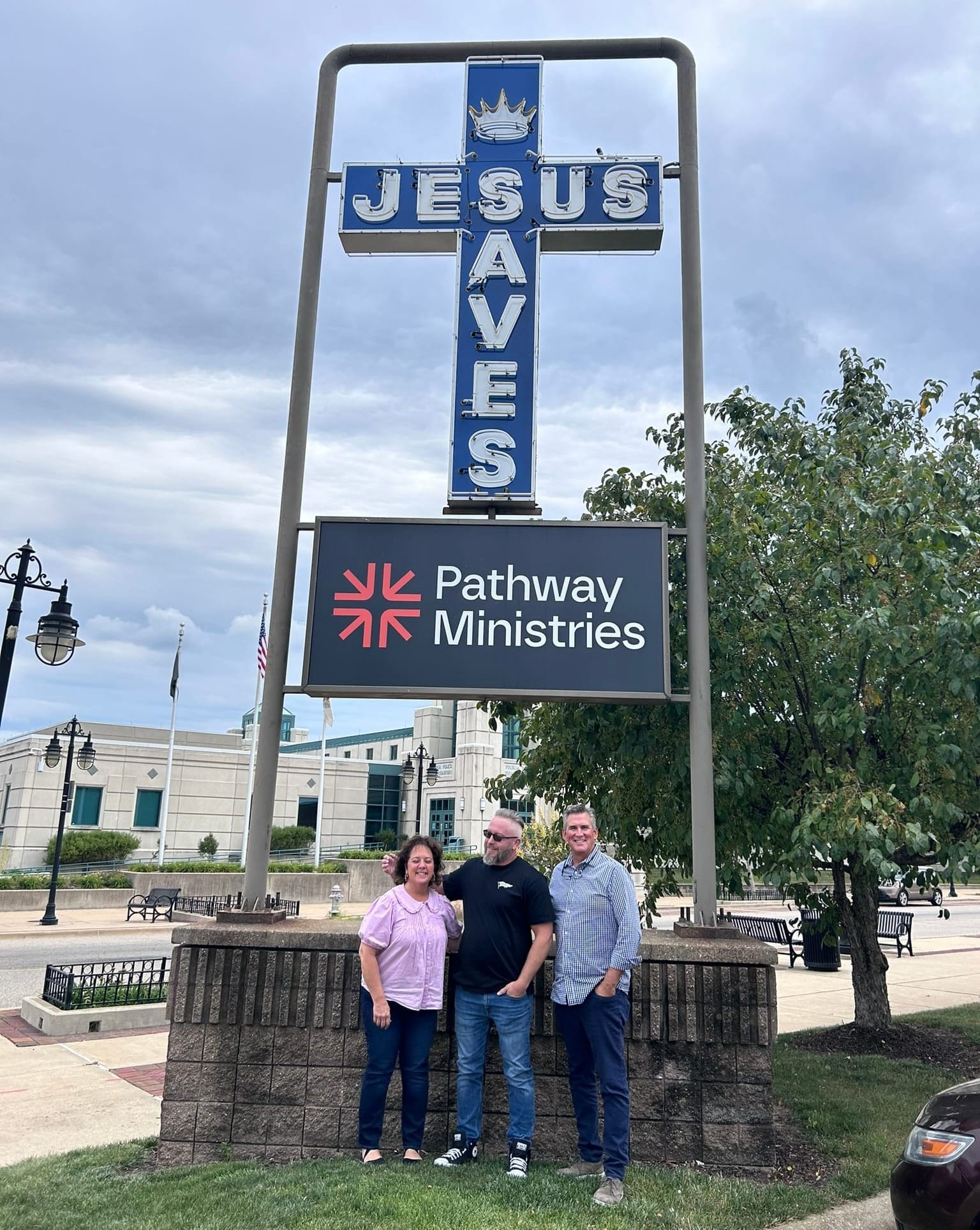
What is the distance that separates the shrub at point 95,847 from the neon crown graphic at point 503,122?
33230 mm

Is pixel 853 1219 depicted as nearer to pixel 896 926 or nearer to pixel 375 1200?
pixel 375 1200

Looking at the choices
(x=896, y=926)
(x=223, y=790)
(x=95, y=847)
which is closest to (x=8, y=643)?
(x=896, y=926)

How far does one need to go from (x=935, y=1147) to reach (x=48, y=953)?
18842 millimetres

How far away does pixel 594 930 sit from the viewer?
4949 mm

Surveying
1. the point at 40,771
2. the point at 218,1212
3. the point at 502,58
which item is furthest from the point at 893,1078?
the point at 40,771

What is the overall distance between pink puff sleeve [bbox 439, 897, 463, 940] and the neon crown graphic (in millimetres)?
6145

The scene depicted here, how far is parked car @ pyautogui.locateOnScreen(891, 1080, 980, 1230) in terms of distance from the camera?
3695 millimetres

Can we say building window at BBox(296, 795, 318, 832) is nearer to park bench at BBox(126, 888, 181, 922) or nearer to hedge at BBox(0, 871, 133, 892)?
hedge at BBox(0, 871, 133, 892)

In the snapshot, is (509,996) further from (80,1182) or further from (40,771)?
(40,771)

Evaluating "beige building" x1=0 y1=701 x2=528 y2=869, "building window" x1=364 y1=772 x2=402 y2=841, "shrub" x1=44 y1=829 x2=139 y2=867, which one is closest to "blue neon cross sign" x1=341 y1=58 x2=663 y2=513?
"beige building" x1=0 y1=701 x2=528 y2=869

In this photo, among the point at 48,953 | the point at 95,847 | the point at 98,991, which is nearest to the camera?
the point at 98,991

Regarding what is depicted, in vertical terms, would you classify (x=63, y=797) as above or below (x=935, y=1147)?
above

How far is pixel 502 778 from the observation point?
9.38m

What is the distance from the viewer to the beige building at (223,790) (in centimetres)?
4006
